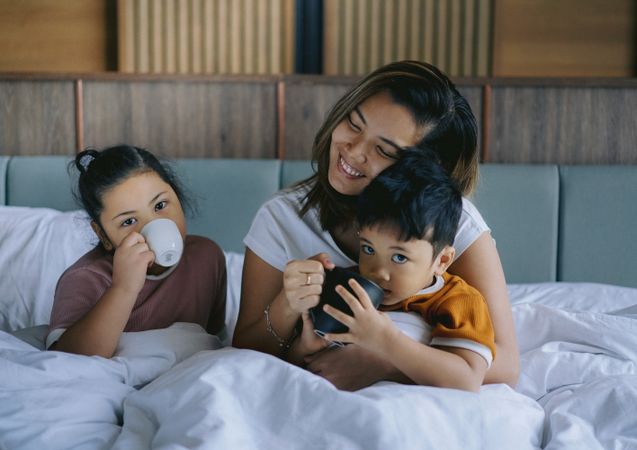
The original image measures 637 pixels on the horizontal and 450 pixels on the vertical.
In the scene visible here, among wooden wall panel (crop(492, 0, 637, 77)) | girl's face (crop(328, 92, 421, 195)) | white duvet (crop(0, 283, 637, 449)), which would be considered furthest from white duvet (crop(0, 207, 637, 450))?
wooden wall panel (crop(492, 0, 637, 77))

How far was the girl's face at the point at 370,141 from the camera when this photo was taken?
1104mm

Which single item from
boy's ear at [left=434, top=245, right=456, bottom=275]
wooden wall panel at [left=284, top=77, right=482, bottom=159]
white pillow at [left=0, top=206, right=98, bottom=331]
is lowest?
white pillow at [left=0, top=206, right=98, bottom=331]

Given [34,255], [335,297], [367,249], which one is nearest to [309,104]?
[34,255]

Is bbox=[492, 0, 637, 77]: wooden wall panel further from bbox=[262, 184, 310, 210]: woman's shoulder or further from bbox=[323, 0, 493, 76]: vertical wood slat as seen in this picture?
bbox=[262, 184, 310, 210]: woman's shoulder

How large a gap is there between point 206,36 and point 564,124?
150 cm

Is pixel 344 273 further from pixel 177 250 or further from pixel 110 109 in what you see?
pixel 110 109

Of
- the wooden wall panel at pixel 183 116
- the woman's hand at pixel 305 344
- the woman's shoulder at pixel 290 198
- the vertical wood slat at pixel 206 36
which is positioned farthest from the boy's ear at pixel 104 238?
the vertical wood slat at pixel 206 36

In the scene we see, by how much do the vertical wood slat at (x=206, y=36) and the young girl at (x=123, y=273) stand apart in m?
1.53

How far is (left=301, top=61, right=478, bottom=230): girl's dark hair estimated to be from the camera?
1141 mm

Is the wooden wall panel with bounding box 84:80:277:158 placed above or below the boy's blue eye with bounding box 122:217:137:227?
above

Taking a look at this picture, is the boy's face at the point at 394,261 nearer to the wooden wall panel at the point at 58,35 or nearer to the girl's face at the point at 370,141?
the girl's face at the point at 370,141

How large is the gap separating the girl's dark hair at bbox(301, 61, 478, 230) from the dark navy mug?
0.29 meters

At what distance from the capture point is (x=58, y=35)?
9.27ft

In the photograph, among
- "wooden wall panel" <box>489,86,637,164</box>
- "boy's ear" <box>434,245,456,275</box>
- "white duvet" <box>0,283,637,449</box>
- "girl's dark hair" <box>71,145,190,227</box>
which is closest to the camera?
"white duvet" <box>0,283,637,449</box>
